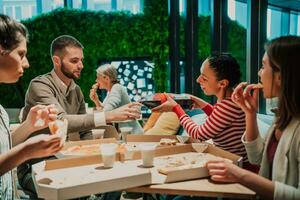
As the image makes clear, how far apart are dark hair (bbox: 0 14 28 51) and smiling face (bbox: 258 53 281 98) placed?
47.6 inches

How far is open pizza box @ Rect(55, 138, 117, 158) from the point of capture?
7.22 feet

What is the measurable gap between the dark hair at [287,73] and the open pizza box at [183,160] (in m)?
0.36

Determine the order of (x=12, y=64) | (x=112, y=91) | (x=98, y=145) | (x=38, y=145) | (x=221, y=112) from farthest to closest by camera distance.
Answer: (x=112, y=91), (x=98, y=145), (x=221, y=112), (x=12, y=64), (x=38, y=145)

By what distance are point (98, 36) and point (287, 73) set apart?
6.17 m

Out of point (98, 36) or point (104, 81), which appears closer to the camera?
point (104, 81)

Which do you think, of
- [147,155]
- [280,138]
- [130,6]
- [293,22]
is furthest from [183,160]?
[130,6]

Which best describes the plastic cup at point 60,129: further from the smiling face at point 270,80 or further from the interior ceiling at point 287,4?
the interior ceiling at point 287,4

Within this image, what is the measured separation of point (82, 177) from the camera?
5.54ft

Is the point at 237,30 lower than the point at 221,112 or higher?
higher

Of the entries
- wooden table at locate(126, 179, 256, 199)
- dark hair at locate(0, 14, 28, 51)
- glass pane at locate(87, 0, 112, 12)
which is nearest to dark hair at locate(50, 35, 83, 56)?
dark hair at locate(0, 14, 28, 51)

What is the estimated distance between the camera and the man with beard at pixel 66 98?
260 centimetres

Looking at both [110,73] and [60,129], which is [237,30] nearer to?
[110,73]

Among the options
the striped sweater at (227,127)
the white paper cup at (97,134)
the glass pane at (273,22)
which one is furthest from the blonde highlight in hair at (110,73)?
the striped sweater at (227,127)

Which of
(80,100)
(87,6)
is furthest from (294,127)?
(87,6)
